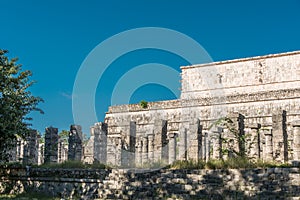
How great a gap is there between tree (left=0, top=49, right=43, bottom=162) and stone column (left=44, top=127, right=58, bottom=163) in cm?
174

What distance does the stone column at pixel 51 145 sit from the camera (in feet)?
68.2

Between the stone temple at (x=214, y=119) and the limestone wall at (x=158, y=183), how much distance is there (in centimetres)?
230

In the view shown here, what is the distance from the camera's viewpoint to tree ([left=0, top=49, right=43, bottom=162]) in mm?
16922

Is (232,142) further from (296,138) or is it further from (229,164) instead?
(229,164)

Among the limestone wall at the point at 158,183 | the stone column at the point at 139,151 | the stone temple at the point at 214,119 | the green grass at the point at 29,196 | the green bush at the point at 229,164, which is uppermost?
the stone temple at the point at 214,119

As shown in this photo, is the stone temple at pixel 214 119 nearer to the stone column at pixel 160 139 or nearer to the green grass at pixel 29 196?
the stone column at pixel 160 139

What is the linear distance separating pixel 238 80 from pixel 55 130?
20582 mm

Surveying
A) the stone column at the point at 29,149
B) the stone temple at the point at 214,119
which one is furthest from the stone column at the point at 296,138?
the stone column at the point at 29,149

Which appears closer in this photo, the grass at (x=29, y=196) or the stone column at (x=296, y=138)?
the stone column at (x=296, y=138)

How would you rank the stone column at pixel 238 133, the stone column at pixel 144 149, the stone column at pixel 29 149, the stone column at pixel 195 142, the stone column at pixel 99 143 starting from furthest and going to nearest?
the stone column at pixel 29 149 < the stone column at pixel 144 149 < the stone column at pixel 99 143 < the stone column at pixel 195 142 < the stone column at pixel 238 133

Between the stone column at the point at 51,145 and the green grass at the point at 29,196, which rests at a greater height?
the stone column at the point at 51,145

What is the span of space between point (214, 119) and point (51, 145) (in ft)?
42.9

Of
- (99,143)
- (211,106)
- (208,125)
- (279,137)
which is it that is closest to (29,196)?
(99,143)

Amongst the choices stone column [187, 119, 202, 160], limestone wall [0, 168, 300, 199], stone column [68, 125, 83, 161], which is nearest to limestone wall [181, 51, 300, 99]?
stone column [68, 125, 83, 161]
